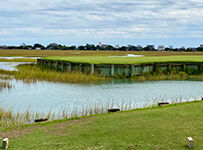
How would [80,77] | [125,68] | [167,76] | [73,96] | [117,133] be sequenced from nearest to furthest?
[117,133] < [73,96] < [80,77] < [167,76] < [125,68]

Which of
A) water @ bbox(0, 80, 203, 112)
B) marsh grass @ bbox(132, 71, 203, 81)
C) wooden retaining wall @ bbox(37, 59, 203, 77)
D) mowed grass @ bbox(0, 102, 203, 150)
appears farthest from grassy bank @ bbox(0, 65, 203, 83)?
mowed grass @ bbox(0, 102, 203, 150)

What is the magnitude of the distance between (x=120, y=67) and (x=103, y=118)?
1675cm

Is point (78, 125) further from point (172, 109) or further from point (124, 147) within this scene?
point (172, 109)

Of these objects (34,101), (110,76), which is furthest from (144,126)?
(110,76)

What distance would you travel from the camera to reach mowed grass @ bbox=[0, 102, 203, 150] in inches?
257

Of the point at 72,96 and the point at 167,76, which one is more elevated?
the point at 167,76

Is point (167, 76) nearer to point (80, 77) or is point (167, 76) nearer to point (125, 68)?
point (125, 68)

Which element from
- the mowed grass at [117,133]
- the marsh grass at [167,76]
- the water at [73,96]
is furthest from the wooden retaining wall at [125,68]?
the mowed grass at [117,133]

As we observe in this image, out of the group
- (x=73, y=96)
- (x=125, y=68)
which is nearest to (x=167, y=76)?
(x=125, y=68)

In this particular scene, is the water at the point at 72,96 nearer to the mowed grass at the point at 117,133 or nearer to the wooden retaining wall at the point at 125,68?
the mowed grass at the point at 117,133

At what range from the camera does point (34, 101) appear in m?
15.1

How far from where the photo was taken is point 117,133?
734 cm

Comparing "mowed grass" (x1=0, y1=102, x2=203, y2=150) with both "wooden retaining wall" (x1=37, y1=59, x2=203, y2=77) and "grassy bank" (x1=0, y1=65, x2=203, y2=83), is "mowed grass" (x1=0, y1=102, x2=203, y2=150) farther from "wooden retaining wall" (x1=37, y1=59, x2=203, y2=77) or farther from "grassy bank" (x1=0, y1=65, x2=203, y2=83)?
"wooden retaining wall" (x1=37, y1=59, x2=203, y2=77)

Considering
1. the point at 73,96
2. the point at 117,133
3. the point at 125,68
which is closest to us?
the point at 117,133
